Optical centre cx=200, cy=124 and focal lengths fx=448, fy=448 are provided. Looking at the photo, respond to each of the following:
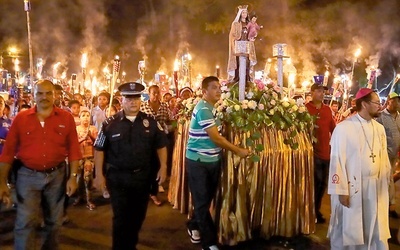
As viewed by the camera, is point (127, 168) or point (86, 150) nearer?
point (127, 168)

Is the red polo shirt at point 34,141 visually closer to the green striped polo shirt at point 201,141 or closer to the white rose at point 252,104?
the green striped polo shirt at point 201,141

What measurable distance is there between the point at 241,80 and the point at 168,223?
2.49 m

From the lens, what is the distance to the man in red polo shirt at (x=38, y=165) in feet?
15.3

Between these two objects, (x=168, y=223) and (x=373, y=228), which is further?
(x=168, y=223)

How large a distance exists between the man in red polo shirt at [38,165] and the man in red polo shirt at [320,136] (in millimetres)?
3807

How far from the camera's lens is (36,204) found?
186 inches

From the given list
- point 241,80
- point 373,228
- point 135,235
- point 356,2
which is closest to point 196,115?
point 241,80

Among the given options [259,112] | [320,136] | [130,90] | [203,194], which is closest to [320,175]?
[320,136]

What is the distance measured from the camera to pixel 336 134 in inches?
190

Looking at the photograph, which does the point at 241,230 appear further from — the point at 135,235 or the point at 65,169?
the point at 65,169

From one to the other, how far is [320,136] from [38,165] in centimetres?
422

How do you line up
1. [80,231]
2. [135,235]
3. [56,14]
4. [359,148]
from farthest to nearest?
[56,14]
[80,231]
[135,235]
[359,148]

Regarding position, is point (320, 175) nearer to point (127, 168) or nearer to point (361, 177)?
point (361, 177)

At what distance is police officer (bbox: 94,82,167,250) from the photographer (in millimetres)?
4836
